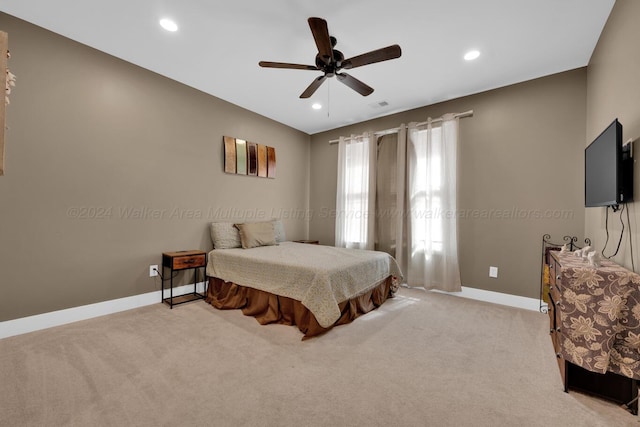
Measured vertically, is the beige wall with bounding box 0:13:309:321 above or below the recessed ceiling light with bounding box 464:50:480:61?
below

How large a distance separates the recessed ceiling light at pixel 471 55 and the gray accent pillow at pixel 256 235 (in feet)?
10.6

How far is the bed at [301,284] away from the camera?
2381mm

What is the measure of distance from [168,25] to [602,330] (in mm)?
3871

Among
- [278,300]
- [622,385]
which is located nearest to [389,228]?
[278,300]

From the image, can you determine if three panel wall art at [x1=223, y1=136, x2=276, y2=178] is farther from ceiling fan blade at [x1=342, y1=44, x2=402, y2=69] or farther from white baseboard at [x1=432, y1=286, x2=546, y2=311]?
white baseboard at [x1=432, y1=286, x2=546, y2=311]

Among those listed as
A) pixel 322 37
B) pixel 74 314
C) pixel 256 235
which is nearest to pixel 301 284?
pixel 256 235

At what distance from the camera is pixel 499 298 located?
10.8ft

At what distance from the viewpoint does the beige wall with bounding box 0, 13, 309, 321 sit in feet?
7.66

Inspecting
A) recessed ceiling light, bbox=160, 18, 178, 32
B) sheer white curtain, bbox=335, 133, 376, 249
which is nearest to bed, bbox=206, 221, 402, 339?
sheer white curtain, bbox=335, 133, 376, 249

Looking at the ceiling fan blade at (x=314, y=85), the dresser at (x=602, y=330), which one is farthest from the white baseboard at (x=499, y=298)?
the ceiling fan blade at (x=314, y=85)

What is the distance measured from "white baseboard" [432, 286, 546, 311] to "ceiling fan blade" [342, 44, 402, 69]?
119 inches

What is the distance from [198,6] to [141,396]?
2.82 meters

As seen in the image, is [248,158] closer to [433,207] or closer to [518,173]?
[433,207]

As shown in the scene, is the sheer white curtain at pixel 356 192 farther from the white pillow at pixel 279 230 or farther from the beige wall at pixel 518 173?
the beige wall at pixel 518 173
